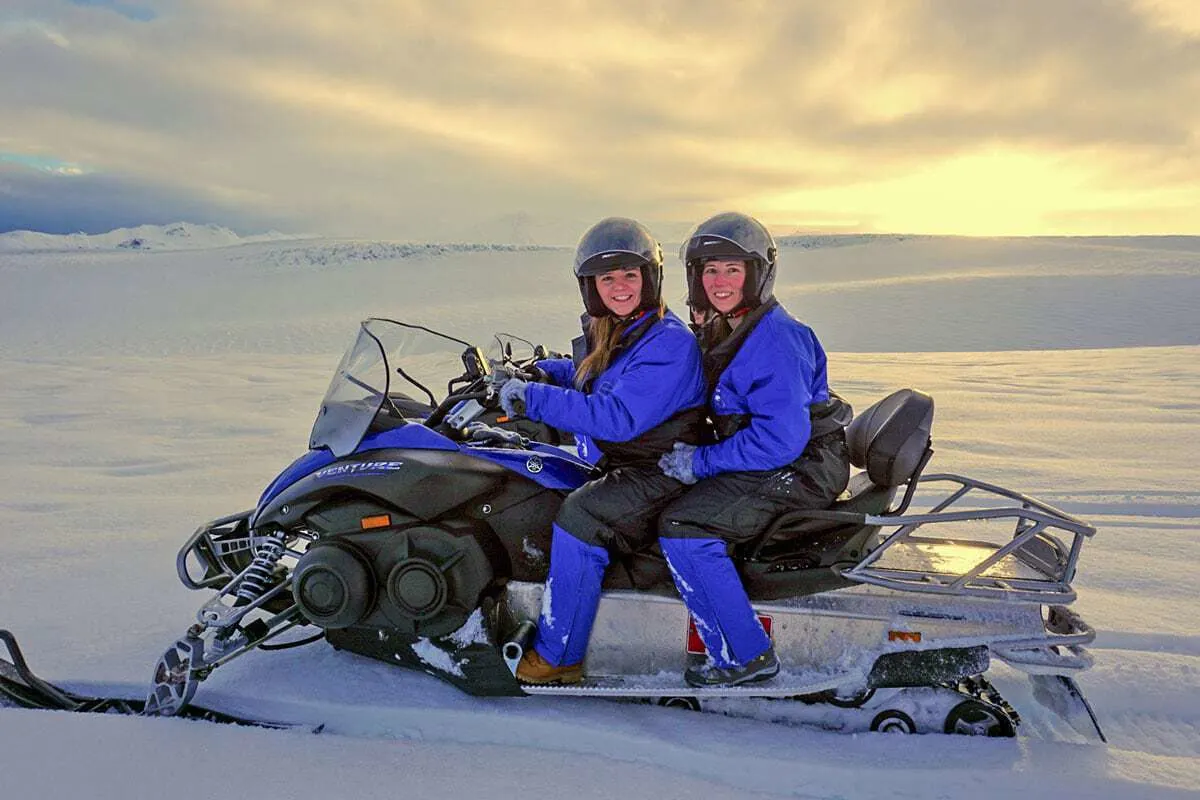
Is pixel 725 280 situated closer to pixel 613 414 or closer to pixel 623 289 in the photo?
pixel 623 289

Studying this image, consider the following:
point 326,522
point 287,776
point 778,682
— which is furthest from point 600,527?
point 287,776

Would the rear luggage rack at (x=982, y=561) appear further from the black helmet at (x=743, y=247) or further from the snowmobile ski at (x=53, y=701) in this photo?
the snowmobile ski at (x=53, y=701)

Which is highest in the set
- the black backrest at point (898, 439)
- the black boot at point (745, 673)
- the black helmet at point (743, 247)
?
the black helmet at point (743, 247)

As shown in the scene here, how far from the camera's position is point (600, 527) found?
2961mm

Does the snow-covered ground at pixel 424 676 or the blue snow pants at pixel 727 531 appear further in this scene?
the blue snow pants at pixel 727 531

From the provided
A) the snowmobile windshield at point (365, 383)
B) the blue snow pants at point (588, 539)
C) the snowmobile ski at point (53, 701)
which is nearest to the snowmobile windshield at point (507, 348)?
the snowmobile windshield at point (365, 383)

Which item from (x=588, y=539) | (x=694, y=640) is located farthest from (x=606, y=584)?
(x=694, y=640)

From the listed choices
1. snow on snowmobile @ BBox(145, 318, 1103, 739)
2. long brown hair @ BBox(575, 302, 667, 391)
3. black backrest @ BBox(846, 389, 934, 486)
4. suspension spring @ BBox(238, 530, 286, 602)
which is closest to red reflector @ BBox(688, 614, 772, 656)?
snow on snowmobile @ BBox(145, 318, 1103, 739)

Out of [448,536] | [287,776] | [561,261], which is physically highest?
[561,261]

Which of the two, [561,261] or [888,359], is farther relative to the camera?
[561,261]

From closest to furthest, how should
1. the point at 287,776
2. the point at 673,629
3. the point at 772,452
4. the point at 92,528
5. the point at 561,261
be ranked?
the point at 287,776
the point at 772,452
the point at 673,629
the point at 92,528
the point at 561,261

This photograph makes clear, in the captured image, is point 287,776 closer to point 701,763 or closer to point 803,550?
point 701,763

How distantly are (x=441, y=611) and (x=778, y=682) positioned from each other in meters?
1.30

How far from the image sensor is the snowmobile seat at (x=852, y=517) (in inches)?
115
